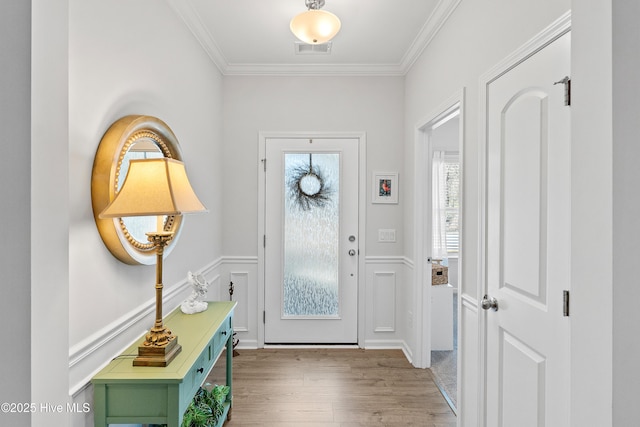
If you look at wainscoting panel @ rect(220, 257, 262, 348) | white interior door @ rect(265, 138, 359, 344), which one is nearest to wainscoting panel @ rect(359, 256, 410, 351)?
white interior door @ rect(265, 138, 359, 344)

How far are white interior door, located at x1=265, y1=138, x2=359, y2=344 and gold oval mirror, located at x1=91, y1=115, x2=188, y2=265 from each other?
1.54m

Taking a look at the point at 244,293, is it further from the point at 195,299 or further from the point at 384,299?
the point at 384,299

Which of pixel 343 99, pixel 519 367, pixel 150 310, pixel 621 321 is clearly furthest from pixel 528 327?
pixel 343 99

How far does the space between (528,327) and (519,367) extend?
20 cm

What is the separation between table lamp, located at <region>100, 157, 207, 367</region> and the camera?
1.25 meters

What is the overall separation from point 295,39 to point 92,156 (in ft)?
6.43

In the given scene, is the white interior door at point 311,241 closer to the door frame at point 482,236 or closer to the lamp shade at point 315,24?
the lamp shade at point 315,24

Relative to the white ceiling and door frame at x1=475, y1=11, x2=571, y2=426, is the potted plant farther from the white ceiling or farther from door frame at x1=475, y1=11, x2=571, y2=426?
the white ceiling

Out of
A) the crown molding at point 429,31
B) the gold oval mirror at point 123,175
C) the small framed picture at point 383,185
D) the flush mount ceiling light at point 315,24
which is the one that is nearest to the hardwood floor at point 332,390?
the gold oval mirror at point 123,175

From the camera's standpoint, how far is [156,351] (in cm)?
140

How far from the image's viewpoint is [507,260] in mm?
1516

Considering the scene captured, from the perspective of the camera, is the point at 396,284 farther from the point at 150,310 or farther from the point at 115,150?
the point at 115,150

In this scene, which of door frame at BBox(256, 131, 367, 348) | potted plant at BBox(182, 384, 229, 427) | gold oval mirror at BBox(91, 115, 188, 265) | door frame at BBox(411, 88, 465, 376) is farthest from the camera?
door frame at BBox(256, 131, 367, 348)

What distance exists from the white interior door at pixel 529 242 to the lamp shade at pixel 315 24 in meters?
1.00
